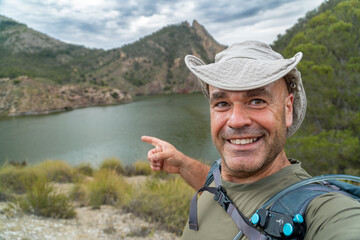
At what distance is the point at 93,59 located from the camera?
71.6m

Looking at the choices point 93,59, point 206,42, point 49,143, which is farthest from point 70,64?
point 49,143

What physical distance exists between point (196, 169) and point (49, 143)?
1685cm

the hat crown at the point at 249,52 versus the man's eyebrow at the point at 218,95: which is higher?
the hat crown at the point at 249,52

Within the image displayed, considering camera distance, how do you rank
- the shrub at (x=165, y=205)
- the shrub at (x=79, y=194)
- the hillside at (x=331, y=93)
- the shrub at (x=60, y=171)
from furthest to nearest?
the shrub at (x=60, y=171)
the shrub at (x=79, y=194)
the hillside at (x=331, y=93)
the shrub at (x=165, y=205)

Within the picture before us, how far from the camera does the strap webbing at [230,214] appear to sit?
0.83m

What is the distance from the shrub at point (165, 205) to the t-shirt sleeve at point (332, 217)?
3298 millimetres

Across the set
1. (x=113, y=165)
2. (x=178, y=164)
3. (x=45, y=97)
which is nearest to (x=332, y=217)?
(x=178, y=164)

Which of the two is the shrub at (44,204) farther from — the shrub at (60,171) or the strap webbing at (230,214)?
the shrub at (60,171)

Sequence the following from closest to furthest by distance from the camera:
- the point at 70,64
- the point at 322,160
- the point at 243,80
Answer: the point at 243,80, the point at 322,160, the point at 70,64

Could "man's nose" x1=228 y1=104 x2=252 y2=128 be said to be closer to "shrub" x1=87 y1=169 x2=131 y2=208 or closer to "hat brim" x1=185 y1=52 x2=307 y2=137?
"hat brim" x1=185 y1=52 x2=307 y2=137

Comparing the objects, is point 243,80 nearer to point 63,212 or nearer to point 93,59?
point 63,212

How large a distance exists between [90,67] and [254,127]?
236ft

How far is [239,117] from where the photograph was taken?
1.03 metres

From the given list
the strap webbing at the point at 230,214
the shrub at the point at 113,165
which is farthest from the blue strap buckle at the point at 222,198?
the shrub at the point at 113,165
